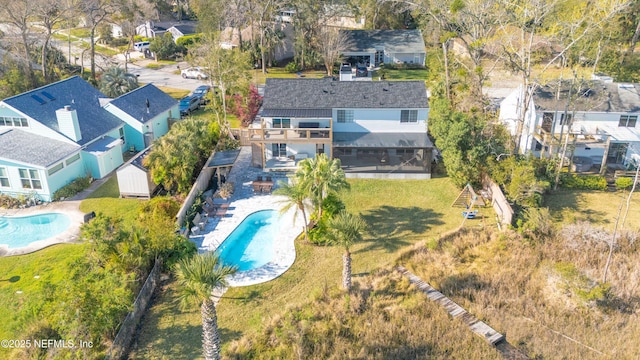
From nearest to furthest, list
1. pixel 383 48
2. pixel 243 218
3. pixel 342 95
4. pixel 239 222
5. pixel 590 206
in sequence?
pixel 239 222
pixel 243 218
pixel 590 206
pixel 342 95
pixel 383 48

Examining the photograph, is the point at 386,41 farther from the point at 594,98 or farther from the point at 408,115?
the point at 594,98

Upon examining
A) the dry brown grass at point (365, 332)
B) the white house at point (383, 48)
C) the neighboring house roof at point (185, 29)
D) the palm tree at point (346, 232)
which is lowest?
the dry brown grass at point (365, 332)

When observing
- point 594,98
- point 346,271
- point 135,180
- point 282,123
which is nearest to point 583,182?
point 594,98

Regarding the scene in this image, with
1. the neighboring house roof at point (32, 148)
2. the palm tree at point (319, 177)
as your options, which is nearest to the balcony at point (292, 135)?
the palm tree at point (319, 177)

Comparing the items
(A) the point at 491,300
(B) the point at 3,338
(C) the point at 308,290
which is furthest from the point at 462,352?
(B) the point at 3,338

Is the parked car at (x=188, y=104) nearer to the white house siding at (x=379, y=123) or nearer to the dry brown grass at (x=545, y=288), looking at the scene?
the white house siding at (x=379, y=123)
